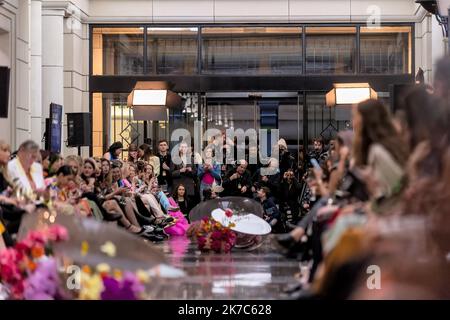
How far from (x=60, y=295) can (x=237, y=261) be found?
6.68 meters

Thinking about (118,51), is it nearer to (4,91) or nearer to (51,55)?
(51,55)

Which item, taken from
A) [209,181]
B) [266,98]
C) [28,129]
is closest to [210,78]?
[266,98]

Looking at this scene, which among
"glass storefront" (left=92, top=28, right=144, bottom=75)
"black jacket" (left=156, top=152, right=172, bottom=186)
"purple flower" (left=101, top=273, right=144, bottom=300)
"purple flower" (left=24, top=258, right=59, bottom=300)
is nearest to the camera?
"purple flower" (left=101, top=273, right=144, bottom=300)

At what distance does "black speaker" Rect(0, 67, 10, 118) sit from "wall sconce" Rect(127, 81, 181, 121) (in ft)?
27.2

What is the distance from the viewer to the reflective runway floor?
5.55m

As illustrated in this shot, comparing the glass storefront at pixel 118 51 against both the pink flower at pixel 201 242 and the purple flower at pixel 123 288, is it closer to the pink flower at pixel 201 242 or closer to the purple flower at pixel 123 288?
the pink flower at pixel 201 242

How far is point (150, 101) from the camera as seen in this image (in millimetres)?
20141

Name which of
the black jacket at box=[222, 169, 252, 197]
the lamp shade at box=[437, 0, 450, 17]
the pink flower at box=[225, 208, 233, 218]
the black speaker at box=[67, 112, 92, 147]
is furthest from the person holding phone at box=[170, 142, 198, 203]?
the lamp shade at box=[437, 0, 450, 17]

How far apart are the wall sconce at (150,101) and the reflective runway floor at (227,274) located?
16.0ft

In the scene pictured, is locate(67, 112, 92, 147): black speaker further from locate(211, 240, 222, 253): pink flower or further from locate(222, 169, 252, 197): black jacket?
locate(211, 240, 222, 253): pink flower

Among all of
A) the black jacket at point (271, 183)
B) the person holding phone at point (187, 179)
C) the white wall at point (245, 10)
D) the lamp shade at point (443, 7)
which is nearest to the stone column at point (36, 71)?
the person holding phone at point (187, 179)

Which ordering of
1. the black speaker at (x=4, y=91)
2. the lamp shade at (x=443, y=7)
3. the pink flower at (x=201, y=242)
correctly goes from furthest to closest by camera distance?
the pink flower at (x=201, y=242)
the black speaker at (x=4, y=91)
the lamp shade at (x=443, y=7)

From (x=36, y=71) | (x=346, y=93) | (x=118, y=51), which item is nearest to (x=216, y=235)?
(x=36, y=71)

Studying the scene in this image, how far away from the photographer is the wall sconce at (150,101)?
19922 millimetres
